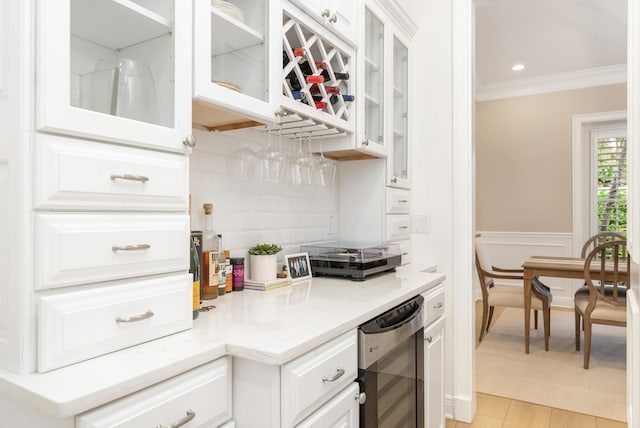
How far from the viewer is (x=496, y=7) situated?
346 cm

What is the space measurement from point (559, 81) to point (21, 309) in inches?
228

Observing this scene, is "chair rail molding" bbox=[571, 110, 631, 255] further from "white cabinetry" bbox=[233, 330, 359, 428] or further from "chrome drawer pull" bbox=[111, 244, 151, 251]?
"chrome drawer pull" bbox=[111, 244, 151, 251]

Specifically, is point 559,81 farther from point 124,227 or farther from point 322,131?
point 124,227

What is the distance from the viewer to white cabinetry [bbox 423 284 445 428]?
1.98m

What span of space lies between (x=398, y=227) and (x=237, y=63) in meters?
1.44

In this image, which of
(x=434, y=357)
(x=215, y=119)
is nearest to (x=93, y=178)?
(x=215, y=119)

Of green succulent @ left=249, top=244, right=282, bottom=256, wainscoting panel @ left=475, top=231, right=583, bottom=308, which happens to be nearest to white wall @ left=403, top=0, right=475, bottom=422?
green succulent @ left=249, top=244, right=282, bottom=256

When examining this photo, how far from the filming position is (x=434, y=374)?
6.84 feet

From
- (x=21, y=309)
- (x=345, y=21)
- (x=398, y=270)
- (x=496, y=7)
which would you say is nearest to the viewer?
(x=21, y=309)

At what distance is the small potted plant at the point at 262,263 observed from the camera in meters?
1.84

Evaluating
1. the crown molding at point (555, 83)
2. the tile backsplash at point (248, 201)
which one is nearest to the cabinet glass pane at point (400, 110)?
the tile backsplash at point (248, 201)

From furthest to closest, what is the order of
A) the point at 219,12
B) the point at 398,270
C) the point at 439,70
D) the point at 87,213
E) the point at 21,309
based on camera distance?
the point at 439,70 → the point at 398,270 → the point at 219,12 → the point at 87,213 → the point at 21,309

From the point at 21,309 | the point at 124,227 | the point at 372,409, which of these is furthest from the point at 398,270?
the point at 21,309

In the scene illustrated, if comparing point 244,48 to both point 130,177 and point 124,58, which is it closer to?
point 124,58
